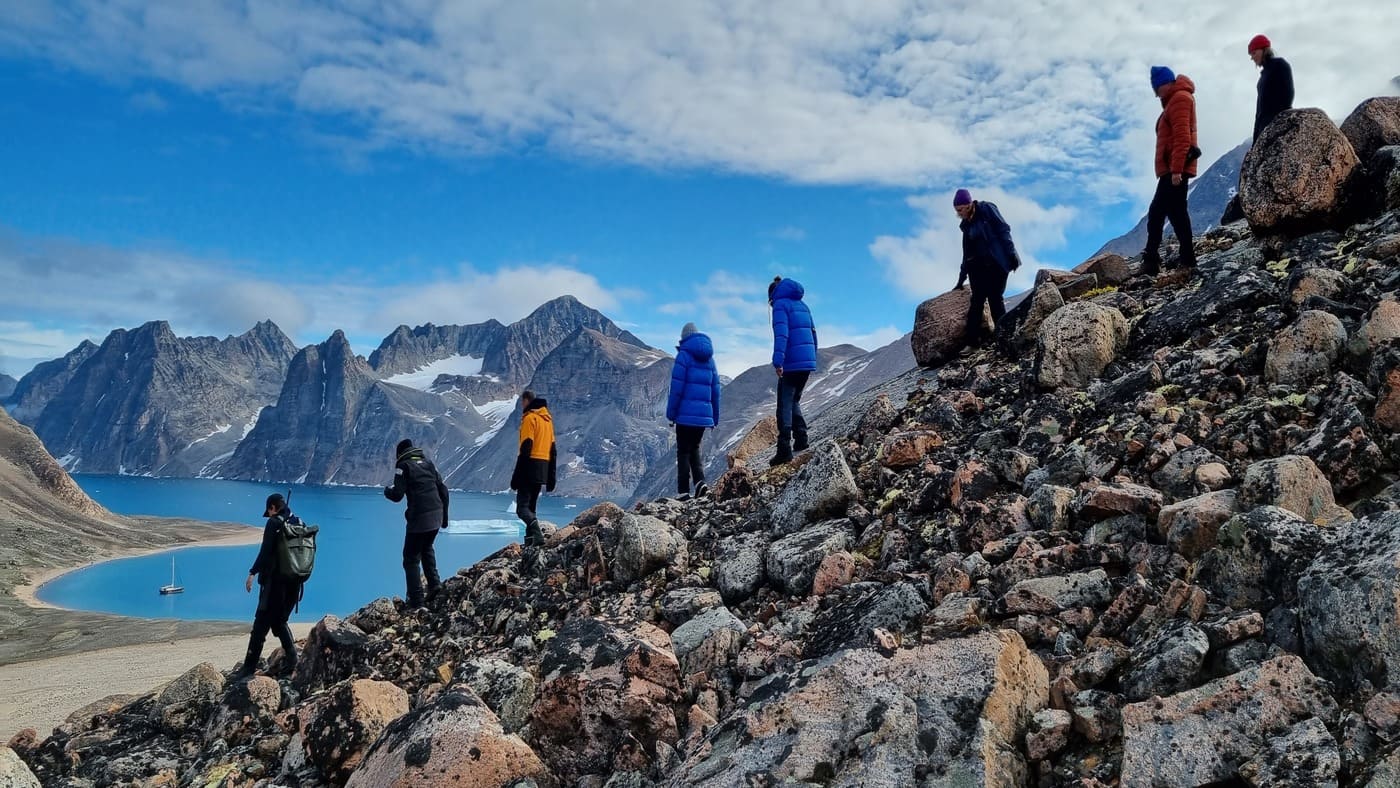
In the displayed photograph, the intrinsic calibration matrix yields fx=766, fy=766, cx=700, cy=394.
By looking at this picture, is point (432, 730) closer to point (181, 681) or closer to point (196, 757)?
point (196, 757)

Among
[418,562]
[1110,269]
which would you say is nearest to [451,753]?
[418,562]

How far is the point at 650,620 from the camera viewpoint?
8516 mm

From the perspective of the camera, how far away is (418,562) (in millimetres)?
12688

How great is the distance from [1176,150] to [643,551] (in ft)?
32.5

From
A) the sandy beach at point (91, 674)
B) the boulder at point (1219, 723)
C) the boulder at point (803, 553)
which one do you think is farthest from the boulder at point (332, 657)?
the sandy beach at point (91, 674)

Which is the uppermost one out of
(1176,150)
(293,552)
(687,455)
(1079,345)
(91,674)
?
(1176,150)

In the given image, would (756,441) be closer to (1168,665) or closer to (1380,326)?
(1380,326)

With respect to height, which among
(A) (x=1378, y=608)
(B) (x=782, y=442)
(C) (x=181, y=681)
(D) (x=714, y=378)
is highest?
(D) (x=714, y=378)

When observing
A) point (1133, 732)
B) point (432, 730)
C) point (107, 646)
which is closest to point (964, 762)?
point (1133, 732)

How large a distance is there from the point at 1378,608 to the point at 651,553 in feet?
24.7

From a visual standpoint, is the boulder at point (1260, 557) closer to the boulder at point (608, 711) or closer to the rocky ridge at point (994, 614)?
the rocky ridge at point (994, 614)

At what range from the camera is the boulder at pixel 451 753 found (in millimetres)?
5535

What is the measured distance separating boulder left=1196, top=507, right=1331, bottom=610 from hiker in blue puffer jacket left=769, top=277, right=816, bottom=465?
8.30 m

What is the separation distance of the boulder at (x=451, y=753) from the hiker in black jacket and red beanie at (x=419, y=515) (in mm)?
6632
